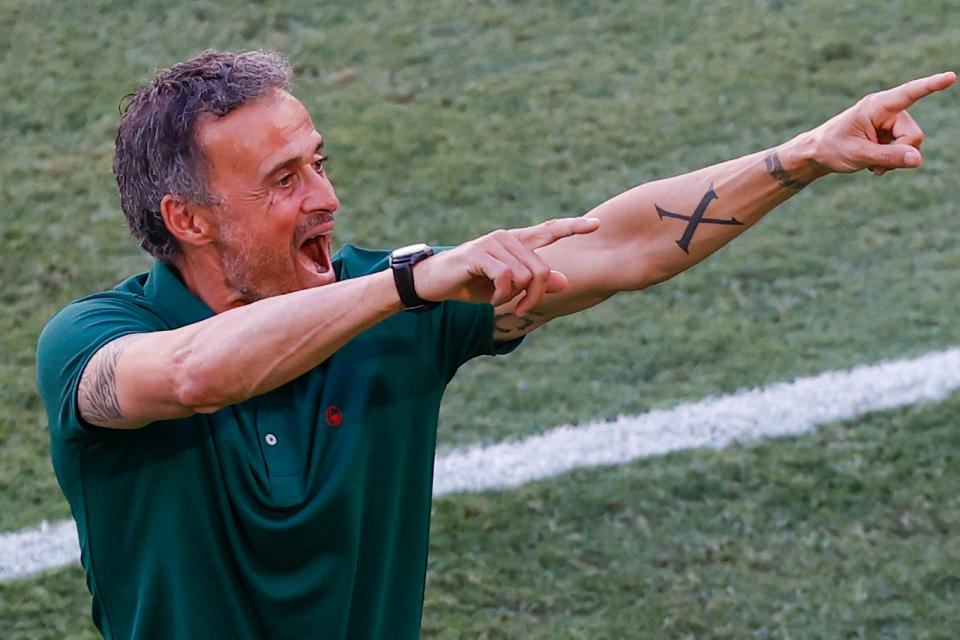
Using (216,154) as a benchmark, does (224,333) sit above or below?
below

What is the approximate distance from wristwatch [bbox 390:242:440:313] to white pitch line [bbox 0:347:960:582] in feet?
7.12

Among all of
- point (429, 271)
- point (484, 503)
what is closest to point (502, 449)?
point (484, 503)

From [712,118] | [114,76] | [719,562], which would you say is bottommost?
[719,562]

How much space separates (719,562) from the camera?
13.5 feet

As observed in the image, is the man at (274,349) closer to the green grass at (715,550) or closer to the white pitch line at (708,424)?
the green grass at (715,550)

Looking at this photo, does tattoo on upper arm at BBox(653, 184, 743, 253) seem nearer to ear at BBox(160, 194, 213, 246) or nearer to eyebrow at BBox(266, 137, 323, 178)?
eyebrow at BBox(266, 137, 323, 178)

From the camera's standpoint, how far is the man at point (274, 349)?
2330mm

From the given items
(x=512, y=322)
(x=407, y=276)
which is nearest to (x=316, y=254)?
(x=512, y=322)

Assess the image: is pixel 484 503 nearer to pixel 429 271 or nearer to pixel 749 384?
pixel 749 384

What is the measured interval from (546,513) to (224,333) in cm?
215

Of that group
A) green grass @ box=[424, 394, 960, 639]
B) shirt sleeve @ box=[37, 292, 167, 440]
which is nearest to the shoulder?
shirt sleeve @ box=[37, 292, 167, 440]

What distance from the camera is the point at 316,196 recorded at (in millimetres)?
2637

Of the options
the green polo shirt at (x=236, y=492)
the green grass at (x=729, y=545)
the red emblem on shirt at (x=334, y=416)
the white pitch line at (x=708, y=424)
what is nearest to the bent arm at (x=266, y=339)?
the green polo shirt at (x=236, y=492)

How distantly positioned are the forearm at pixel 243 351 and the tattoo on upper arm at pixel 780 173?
0.78 meters
